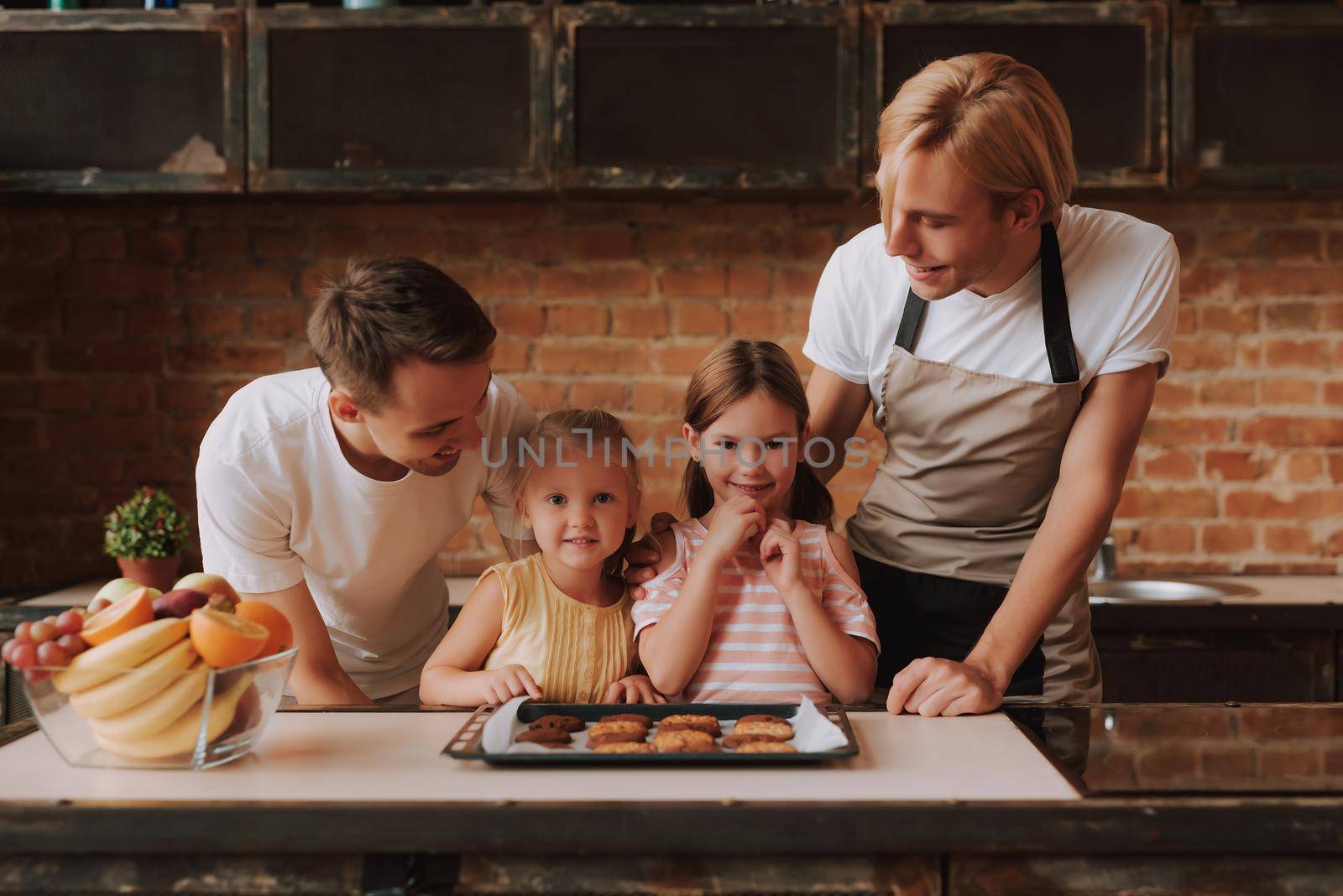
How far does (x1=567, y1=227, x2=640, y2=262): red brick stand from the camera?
8.64ft

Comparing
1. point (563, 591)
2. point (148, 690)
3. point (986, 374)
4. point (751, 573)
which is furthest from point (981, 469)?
point (148, 690)

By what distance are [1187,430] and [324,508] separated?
2.02 metres

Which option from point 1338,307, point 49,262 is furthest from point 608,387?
point 1338,307

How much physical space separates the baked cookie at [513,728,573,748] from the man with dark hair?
0.42 metres

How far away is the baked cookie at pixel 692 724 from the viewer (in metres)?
1.09

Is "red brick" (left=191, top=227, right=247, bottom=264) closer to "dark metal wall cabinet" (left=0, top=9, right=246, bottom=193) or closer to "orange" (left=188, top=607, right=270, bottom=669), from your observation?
"dark metal wall cabinet" (left=0, top=9, right=246, bottom=193)

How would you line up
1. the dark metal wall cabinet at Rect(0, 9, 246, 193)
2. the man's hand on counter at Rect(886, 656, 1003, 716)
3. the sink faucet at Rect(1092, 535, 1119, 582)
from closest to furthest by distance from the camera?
1. the man's hand on counter at Rect(886, 656, 1003, 716)
2. the dark metal wall cabinet at Rect(0, 9, 246, 193)
3. the sink faucet at Rect(1092, 535, 1119, 582)

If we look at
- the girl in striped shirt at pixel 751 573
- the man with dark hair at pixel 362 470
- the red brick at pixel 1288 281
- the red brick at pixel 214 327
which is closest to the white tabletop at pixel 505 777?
the girl in striped shirt at pixel 751 573

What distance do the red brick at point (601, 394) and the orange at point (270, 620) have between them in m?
1.60

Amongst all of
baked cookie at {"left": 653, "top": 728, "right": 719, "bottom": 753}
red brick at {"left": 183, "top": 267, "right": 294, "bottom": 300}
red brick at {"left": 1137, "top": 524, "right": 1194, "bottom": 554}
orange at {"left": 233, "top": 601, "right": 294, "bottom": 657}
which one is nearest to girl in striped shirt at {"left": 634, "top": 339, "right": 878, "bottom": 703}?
baked cookie at {"left": 653, "top": 728, "right": 719, "bottom": 753}

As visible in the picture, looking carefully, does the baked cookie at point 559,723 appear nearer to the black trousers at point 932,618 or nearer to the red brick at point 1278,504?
the black trousers at point 932,618

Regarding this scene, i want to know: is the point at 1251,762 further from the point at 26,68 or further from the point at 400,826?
the point at 26,68

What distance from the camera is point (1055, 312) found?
145 cm

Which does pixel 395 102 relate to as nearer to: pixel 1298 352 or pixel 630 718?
pixel 630 718
